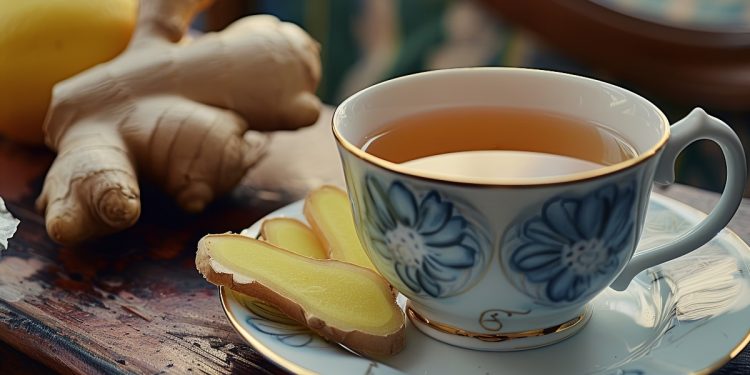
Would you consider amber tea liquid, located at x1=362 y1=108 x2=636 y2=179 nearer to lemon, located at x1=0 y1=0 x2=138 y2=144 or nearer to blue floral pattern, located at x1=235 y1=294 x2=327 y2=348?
blue floral pattern, located at x1=235 y1=294 x2=327 y2=348

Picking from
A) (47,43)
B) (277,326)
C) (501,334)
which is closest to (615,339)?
(501,334)

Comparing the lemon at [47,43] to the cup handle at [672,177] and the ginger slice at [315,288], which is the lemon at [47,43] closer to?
the ginger slice at [315,288]

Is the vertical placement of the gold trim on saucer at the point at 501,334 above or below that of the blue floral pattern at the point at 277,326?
above

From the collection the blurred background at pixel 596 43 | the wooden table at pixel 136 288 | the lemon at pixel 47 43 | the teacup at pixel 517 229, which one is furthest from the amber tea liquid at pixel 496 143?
the blurred background at pixel 596 43

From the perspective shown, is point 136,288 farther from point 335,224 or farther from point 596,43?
point 596,43

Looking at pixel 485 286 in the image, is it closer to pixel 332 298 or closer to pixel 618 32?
pixel 332 298

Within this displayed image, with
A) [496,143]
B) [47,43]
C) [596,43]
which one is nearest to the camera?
[496,143]

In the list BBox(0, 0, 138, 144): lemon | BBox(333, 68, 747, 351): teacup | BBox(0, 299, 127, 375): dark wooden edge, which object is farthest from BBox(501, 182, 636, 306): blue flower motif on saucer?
BBox(0, 0, 138, 144): lemon
